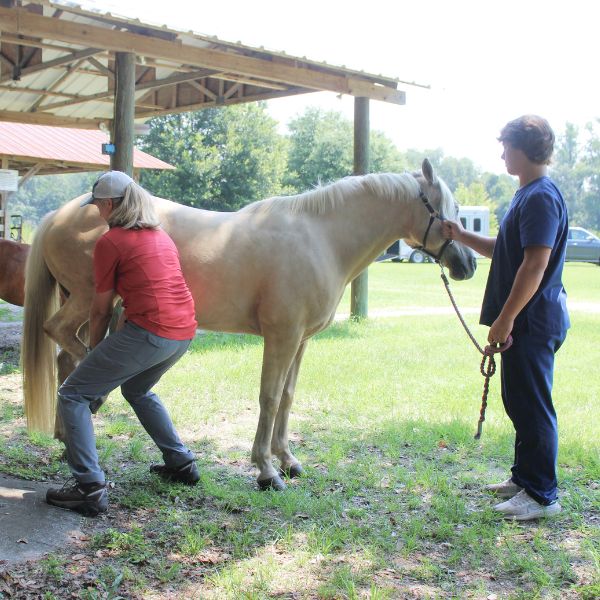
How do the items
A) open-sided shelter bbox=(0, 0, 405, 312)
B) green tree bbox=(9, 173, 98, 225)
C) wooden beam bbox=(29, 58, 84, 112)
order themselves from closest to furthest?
open-sided shelter bbox=(0, 0, 405, 312) → wooden beam bbox=(29, 58, 84, 112) → green tree bbox=(9, 173, 98, 225)

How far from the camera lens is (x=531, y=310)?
12.0 ft

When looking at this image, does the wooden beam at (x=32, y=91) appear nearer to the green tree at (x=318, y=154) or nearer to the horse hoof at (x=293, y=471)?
→ the horse hoof at (x=293, y=471)

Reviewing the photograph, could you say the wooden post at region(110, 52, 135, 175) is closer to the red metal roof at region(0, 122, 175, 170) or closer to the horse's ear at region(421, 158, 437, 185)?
the horse's ear at region(421, 158, 437, 185)

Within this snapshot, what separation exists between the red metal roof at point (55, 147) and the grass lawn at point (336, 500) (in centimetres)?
1278

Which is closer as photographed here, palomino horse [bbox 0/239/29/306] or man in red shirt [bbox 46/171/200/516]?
man in red shirt [bbox 46/171/200/516]

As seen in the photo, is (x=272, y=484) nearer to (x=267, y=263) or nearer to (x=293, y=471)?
(x=293, y=471)

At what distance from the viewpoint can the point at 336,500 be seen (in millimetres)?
4016

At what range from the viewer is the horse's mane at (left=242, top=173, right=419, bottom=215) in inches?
174

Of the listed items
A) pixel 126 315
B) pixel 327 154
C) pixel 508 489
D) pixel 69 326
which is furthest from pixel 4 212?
pixel 327 154

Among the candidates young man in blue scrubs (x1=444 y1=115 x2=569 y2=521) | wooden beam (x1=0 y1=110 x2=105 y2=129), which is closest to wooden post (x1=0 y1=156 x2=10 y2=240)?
wooden beam (x1=0 y1=110 x2=105 y2=129)

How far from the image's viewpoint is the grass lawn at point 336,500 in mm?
3047

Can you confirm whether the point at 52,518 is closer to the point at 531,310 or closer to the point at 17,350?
the point at 531,310

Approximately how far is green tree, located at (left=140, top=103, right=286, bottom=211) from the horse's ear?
1443 inches

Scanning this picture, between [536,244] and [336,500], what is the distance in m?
1.86
